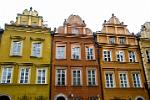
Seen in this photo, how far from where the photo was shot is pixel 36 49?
21438 mm

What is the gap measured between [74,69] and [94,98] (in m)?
3.49

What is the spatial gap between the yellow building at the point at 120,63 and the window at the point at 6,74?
9.15m

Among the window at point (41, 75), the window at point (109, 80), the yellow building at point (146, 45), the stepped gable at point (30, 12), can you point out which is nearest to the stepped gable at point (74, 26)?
the stepped gable at point (30, 12)

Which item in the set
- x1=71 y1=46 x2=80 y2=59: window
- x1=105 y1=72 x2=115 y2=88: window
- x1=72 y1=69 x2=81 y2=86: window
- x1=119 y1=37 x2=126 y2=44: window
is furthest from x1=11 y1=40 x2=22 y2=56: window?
x1=119 y1=37 x2=126 y2=44: window

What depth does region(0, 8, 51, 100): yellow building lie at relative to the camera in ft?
63.0

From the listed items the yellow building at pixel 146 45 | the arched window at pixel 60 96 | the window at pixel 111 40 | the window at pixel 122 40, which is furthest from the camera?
the window at pixel 122 40

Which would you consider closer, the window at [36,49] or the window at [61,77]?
the window at [61,77]

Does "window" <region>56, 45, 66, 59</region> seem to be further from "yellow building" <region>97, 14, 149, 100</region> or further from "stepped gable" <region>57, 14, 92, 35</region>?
"yellow building" <region>97, 14, 149, 100</region>

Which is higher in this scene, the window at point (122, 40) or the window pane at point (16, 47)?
the window at point (122, 40)

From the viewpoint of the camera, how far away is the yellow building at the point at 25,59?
19.2 m

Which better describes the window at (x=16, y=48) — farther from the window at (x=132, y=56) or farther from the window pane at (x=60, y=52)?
the window at (x=132, y=56)

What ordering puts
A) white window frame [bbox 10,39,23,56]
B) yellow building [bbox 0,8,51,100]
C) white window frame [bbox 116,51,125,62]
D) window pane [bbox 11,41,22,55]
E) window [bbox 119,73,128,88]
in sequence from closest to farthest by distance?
1. yellow building [bbox 0,8,51,100]
2. white window frame [bbox 10,39,23,56]
3. window pane [bbox 11,41,22,55]
4. window [bbox 119,73,128,88]
5. white window frame [bbox 116,51,125,62]

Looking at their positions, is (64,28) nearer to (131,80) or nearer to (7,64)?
(7,64)

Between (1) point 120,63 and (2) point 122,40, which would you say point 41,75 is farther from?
(2) point 122,40
